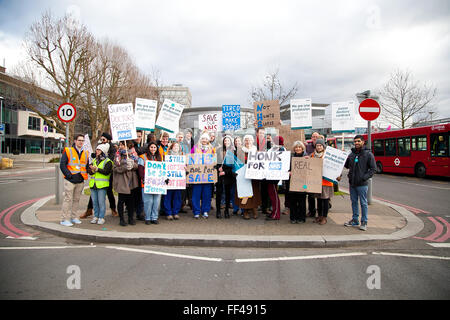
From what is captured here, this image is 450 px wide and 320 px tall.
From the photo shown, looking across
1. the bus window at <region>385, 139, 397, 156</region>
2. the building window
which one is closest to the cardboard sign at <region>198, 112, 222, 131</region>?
the bus window at <region>385, 139, 397, 156</region>

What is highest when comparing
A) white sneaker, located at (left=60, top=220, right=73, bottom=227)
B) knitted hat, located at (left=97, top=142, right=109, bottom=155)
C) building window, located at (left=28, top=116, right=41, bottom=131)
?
building window, located at (left=28, top=116, right=41, bottom=131)

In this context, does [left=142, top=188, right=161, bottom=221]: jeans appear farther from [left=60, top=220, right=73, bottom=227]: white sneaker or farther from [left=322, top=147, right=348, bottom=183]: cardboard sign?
[left=322, top=147, right=348, bottom=183]: cardboard sign

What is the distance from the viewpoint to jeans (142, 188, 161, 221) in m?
6.23

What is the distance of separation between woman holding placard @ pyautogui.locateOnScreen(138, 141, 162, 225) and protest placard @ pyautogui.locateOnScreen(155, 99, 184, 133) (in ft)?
3.75

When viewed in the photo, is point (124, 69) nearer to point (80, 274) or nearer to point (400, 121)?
point (80, 274)

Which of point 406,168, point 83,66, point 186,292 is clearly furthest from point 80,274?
point 83,66

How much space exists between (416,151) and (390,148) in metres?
2.28

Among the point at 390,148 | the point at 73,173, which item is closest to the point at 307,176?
the point at 73,173

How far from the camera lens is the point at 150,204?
627 cm

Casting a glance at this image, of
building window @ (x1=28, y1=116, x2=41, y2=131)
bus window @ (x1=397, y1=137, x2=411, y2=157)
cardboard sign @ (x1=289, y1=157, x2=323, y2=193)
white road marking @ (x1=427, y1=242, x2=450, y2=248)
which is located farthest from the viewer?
building window @ (x1=28, y1=116, x2=41, y2=131)

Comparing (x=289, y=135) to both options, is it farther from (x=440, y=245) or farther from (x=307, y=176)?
(x=440, y=245)

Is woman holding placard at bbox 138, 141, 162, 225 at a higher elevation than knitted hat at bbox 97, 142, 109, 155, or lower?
lower

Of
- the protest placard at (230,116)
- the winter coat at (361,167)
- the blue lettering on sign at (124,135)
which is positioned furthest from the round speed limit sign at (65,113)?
the winter coat at (361,167)
